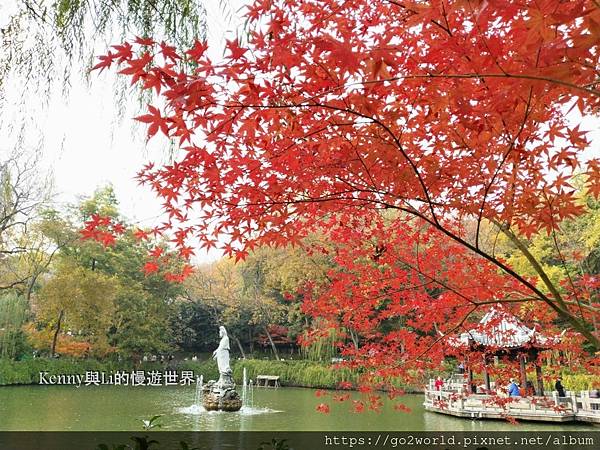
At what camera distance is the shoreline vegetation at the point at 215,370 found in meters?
13.0

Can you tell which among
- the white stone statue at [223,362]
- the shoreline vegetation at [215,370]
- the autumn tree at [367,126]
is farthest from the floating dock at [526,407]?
the autumn tree at [367,126]

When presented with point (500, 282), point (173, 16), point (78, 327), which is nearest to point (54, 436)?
point (500, 282)

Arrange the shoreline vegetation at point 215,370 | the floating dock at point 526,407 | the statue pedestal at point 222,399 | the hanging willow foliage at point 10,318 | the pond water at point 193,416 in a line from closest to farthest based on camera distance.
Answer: the pond water at point 193,416
the floating dock at point 526,407
the statue pedestal at point 222,399
the hanging willow foliage at point 10,318
the shoreline vegetation at point 215,370

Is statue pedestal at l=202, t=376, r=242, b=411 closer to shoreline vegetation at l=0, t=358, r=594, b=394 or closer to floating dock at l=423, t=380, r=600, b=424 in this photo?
shoreline vegetation at l=0, t=358, r=594, b=394

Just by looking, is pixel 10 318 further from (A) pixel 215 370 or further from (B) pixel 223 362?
(A) pixel 215 370

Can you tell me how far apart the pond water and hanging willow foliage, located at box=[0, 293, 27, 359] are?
1.11 m

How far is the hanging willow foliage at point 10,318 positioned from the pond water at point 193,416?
1114 mm

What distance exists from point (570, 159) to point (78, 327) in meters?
15.5

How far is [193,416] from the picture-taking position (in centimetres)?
913

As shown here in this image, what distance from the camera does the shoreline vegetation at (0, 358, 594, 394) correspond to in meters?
13.0

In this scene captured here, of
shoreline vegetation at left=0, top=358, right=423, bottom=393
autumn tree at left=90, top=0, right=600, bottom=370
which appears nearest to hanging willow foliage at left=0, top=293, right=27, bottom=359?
shoreline vegetation at left=0, top=358, right=423, bottom=393

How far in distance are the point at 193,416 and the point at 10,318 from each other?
20.9ft

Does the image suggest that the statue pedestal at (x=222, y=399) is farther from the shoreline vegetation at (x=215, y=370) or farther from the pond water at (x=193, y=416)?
the shoreline vegetation at (x=215, y=370)

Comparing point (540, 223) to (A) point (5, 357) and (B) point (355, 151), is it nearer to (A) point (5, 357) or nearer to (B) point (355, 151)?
(B) point (355, 151)
